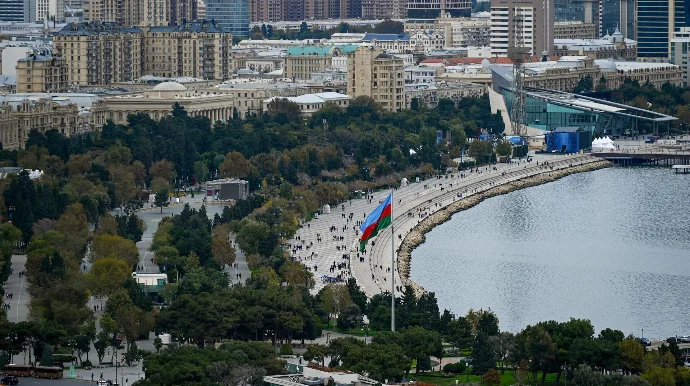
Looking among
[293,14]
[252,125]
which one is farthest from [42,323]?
[293,14]

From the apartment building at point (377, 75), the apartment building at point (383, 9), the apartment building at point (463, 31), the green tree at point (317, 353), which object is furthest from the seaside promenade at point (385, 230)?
the apartment building at point (383, 9)

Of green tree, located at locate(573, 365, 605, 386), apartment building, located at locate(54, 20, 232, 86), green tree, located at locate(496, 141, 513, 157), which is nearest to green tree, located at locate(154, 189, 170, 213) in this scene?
green tree, located at locate(496, 141, 513, 157)

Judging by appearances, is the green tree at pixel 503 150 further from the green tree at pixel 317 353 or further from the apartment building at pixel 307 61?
the green tree at pixel 317 353

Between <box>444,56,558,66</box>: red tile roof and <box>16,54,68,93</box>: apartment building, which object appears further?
<box>444,56,558,66</box>: red tile roof

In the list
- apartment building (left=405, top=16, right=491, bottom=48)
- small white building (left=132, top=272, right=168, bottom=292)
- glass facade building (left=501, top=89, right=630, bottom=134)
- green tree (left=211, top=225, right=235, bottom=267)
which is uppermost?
apartment building (left=405, top=16, right=491, bottom=48)

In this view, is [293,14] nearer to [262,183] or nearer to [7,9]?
[7,9]

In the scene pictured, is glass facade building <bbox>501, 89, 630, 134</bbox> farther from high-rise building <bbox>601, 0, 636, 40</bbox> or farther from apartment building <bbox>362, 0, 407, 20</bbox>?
apartment building <bbox>362, 0, 407, 20</bbox>

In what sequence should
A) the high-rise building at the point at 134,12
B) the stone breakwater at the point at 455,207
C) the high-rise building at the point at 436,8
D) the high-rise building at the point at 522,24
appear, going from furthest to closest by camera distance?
the high-rise building at the point at 436,8, the high-rise building at the point at 522,24, the high-rise building at the point at 134,12, the stone breakwater at the point at 455,207
